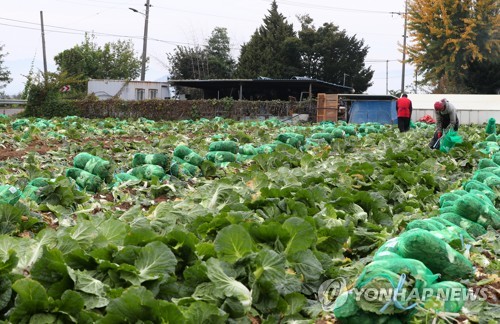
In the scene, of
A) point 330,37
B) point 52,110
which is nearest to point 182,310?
point 52,110

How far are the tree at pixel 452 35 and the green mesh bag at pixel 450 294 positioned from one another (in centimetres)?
3822

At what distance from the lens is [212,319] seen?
2768 millimetres

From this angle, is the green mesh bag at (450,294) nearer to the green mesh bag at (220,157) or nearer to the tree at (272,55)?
the green mesh bag at (220,157)

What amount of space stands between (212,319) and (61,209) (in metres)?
2.72

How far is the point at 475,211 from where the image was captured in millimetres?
4977

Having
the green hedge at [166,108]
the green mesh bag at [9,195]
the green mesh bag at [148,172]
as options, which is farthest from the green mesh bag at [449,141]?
the green hedge at [166,108]

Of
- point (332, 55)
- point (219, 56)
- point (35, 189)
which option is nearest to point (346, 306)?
point (35, 189)

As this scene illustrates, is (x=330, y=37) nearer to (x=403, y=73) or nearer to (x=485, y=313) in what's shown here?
(x=403, y=73)

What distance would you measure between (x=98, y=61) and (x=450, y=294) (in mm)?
62327

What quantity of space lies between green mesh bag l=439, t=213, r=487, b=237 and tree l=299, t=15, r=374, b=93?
164 ft

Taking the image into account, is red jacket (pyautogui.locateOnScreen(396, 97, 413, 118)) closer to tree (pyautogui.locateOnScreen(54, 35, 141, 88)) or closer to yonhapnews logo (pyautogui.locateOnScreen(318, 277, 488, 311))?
yonhapnews logo (pyautogui.locateOnScreen(318, 277, 488, 311))

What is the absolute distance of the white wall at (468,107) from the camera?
3100 centimetres

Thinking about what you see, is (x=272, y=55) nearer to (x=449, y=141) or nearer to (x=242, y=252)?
(x=449, y=141)

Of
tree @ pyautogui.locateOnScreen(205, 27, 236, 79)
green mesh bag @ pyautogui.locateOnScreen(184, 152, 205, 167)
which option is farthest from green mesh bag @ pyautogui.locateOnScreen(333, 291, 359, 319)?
tree @ pyautogui.locateOnScreen(205, 27, 236, 79)
